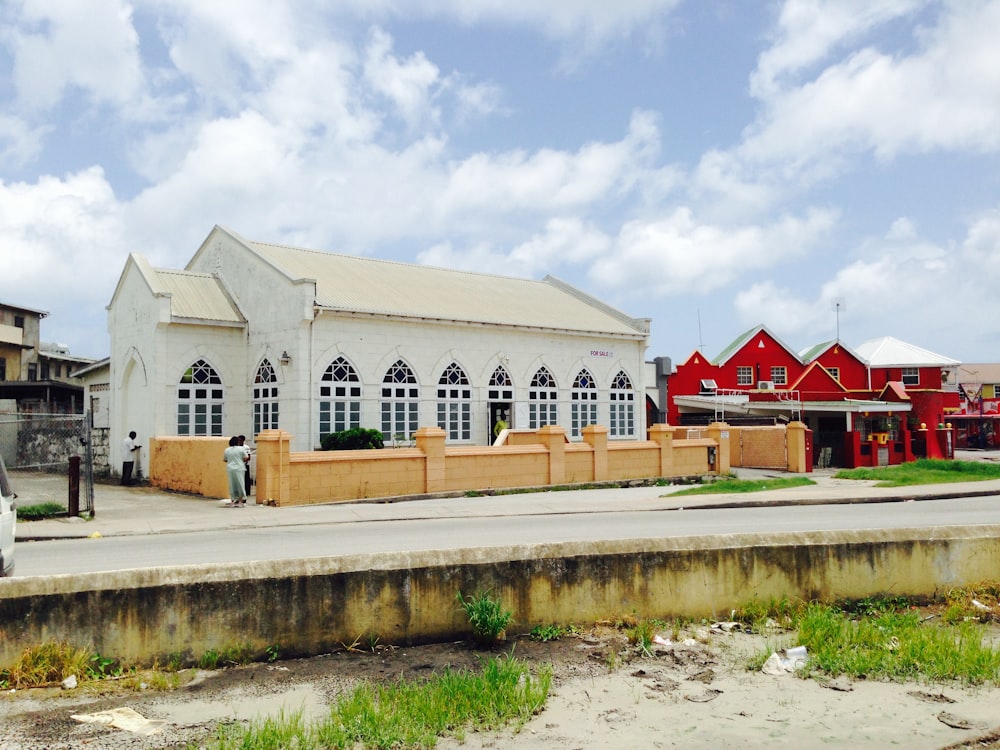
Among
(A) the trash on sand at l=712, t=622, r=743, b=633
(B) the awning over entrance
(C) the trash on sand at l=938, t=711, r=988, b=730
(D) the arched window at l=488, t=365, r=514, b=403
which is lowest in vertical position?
(C) the trash on sand at l=938, t=711, r=988, b=730

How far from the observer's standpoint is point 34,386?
3322 cm

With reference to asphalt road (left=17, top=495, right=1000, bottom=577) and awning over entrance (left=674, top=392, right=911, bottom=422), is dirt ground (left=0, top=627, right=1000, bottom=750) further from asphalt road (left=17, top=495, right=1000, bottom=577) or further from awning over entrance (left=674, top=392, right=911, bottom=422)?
awning over entrance (left=674, top=392, right=911, bottom=422)

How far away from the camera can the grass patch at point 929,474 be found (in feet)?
74.7

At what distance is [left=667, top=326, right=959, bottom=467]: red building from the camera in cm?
3603

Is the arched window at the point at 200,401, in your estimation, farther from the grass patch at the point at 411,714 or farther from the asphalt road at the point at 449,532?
the grass patch at the point at 411,714

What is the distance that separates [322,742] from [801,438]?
2686cm

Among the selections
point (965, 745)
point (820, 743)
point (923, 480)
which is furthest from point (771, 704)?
point (923, 480)

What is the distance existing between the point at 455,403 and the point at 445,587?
69.8 feet

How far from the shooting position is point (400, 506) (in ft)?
61.5

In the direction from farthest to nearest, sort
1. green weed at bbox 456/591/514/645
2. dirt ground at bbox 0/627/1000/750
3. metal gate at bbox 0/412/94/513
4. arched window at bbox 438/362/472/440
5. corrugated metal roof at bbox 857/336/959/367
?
corrugated metal roof at bbox 857/336/959/367 → arched window at bbox 438/362/472/440 → metal gate at bbox 0/412/94/513 → green weed at bbox 456/591/514/645 → dirt ground at bbox 0/627/1000/750

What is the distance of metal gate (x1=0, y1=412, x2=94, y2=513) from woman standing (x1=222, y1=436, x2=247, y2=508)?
8.91 ft

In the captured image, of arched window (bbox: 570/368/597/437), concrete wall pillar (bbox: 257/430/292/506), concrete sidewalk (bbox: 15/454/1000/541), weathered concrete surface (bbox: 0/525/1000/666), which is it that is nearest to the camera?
weathered concrete surface (bbox: 0/525/1000/666)

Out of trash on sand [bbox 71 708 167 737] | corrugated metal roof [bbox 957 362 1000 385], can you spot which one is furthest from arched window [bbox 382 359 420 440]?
corrugated metal roof [bbox 957 362 1000 385]

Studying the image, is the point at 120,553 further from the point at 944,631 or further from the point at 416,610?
the point at 944,631
